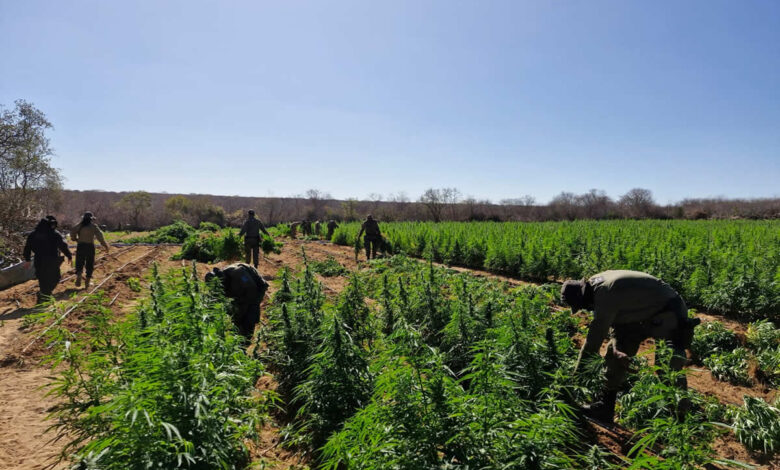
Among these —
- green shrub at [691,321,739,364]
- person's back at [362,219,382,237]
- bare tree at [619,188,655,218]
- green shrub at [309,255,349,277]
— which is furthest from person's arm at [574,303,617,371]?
bare tree at [619,188,655,218]

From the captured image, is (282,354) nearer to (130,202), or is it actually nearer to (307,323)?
(307,323)

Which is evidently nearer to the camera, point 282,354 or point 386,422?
point 386,422

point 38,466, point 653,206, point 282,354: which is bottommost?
point 38,466

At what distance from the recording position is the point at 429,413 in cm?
215

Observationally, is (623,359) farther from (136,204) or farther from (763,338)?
(136,204)

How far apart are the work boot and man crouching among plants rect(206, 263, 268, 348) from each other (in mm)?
4765

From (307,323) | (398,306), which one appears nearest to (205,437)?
(307,323)

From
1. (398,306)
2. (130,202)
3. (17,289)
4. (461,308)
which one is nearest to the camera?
(461,308)

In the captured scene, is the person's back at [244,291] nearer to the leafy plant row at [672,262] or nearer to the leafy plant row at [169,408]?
the leafy plant row at [169,408]

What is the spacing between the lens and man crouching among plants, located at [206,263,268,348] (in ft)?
18.6

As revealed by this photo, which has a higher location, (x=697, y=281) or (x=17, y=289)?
(x=697, y=281)

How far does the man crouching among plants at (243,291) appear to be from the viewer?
5.68 metres

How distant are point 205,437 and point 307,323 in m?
2.27

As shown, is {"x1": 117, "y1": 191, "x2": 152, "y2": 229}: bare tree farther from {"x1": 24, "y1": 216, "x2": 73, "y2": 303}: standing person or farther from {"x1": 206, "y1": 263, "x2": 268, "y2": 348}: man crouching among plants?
{"x1": 206, "y1": 263, "x2": 268, "y2": 348}: man crouching among plants
